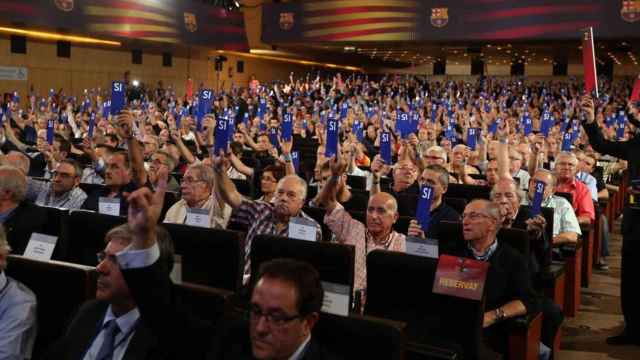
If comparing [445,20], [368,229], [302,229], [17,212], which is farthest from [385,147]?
[445,20]

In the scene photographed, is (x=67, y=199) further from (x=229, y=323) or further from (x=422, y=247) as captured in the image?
(x=229, y=323)

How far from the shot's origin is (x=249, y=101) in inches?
656

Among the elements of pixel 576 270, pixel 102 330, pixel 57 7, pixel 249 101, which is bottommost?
pixel 576 270

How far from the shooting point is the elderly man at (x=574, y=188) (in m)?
5.78

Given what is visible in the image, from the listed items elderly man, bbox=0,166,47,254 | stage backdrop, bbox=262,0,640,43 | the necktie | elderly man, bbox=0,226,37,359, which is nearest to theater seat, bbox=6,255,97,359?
elderly man, bbox=0,226,37,359

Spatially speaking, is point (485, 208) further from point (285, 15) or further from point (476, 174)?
point (285, 15)

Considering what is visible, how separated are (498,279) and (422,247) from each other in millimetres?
403

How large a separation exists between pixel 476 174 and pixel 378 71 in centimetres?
2691

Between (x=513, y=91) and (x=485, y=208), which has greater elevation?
(x=513, y=91)

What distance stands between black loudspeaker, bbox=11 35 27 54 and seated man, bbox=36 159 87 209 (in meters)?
15.3

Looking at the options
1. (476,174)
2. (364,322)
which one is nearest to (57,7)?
(476,174)

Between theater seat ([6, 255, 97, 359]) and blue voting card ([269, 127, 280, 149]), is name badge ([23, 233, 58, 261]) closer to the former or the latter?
theater seat ([6, 255, 97, 359])

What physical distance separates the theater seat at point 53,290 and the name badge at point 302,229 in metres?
1.26

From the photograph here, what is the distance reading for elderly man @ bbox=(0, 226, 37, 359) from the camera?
2.33 m
